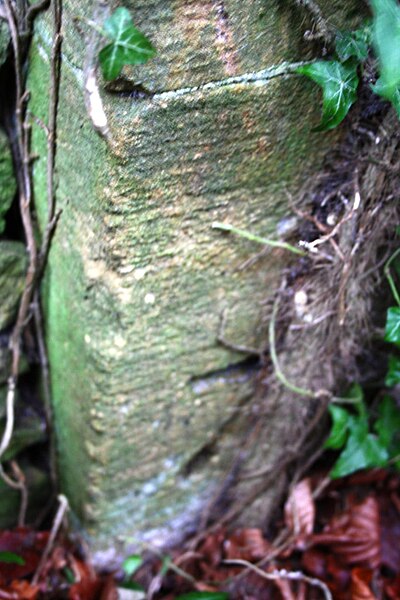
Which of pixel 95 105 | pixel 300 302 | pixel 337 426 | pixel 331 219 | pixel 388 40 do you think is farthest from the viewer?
pixel 337 426

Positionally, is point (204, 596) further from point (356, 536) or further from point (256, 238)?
point (256, 238)

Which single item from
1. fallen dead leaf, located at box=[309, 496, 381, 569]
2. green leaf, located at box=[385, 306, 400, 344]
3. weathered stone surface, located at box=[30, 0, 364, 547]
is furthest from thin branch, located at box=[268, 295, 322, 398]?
fallen dead leaf, located at box=[309, 496, 381, 569]

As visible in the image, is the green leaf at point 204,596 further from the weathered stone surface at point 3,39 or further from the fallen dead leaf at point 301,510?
the weathered stone surface at point 3,39

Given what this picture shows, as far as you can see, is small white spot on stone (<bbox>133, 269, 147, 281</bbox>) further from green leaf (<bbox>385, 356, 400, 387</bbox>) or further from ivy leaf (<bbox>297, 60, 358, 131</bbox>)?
green leaf (<bbox>385, 356, 400, 387</bbox>)

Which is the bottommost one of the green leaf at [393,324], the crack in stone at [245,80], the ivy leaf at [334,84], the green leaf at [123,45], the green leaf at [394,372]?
the green leaf at [394,372]

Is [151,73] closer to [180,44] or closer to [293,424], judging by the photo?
[180,44]

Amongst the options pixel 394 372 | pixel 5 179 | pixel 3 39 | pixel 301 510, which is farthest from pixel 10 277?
pixel 301 510

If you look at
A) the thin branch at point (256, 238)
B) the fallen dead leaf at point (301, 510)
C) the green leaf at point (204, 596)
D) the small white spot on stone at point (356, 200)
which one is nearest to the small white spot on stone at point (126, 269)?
the thin branch at point (256, 238)
